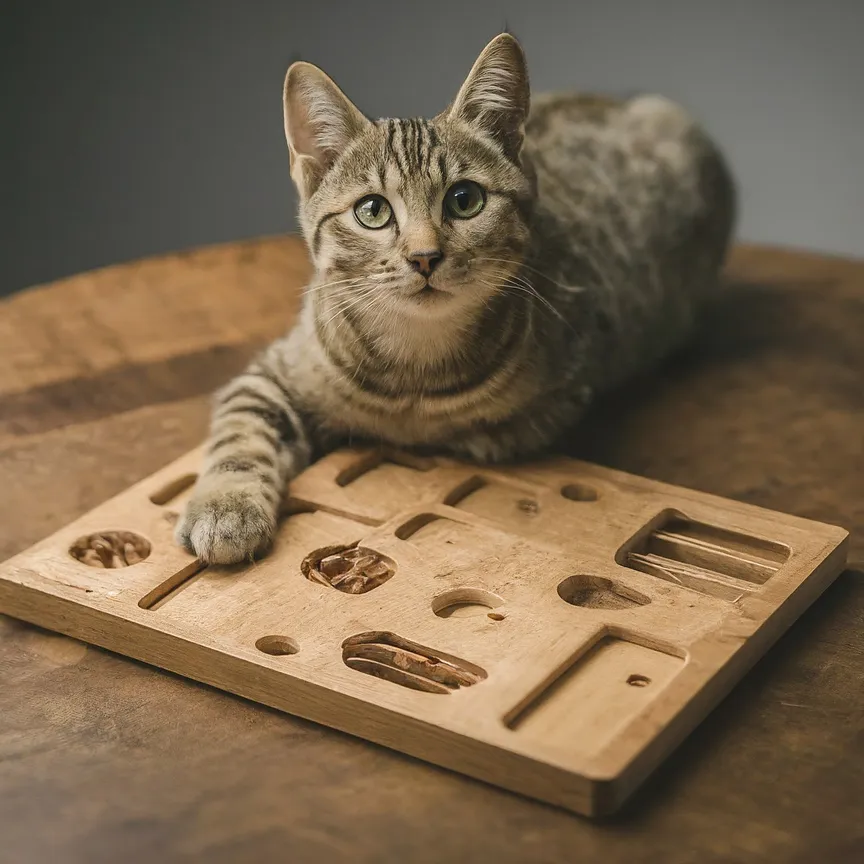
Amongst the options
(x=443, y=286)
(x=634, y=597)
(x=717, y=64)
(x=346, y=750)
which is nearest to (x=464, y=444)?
(x=443, y=286)

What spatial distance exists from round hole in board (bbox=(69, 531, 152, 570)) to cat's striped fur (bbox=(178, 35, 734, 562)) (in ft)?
0.29

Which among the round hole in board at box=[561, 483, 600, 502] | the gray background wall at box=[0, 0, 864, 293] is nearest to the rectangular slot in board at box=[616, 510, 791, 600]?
the round hole in board at box=[561, 483, 600, 502]

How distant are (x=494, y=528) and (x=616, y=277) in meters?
0.71

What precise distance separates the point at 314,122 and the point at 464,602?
76cm

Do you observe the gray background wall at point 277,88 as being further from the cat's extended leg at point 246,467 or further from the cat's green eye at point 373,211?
the cat's green eye at point 373,211

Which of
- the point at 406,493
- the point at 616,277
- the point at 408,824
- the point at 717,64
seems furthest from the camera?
the point at 717,64

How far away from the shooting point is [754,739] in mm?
1569

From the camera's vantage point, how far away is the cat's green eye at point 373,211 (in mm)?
1965

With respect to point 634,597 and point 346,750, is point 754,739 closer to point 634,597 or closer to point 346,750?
point 634,597

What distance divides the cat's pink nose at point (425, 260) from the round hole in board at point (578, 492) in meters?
0.43

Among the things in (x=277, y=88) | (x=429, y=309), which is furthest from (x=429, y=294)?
(x=277, y=88)

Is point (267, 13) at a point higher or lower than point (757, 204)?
higher

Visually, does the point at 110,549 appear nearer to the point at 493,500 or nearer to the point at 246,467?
the point at 246,467

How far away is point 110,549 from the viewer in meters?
1.93
